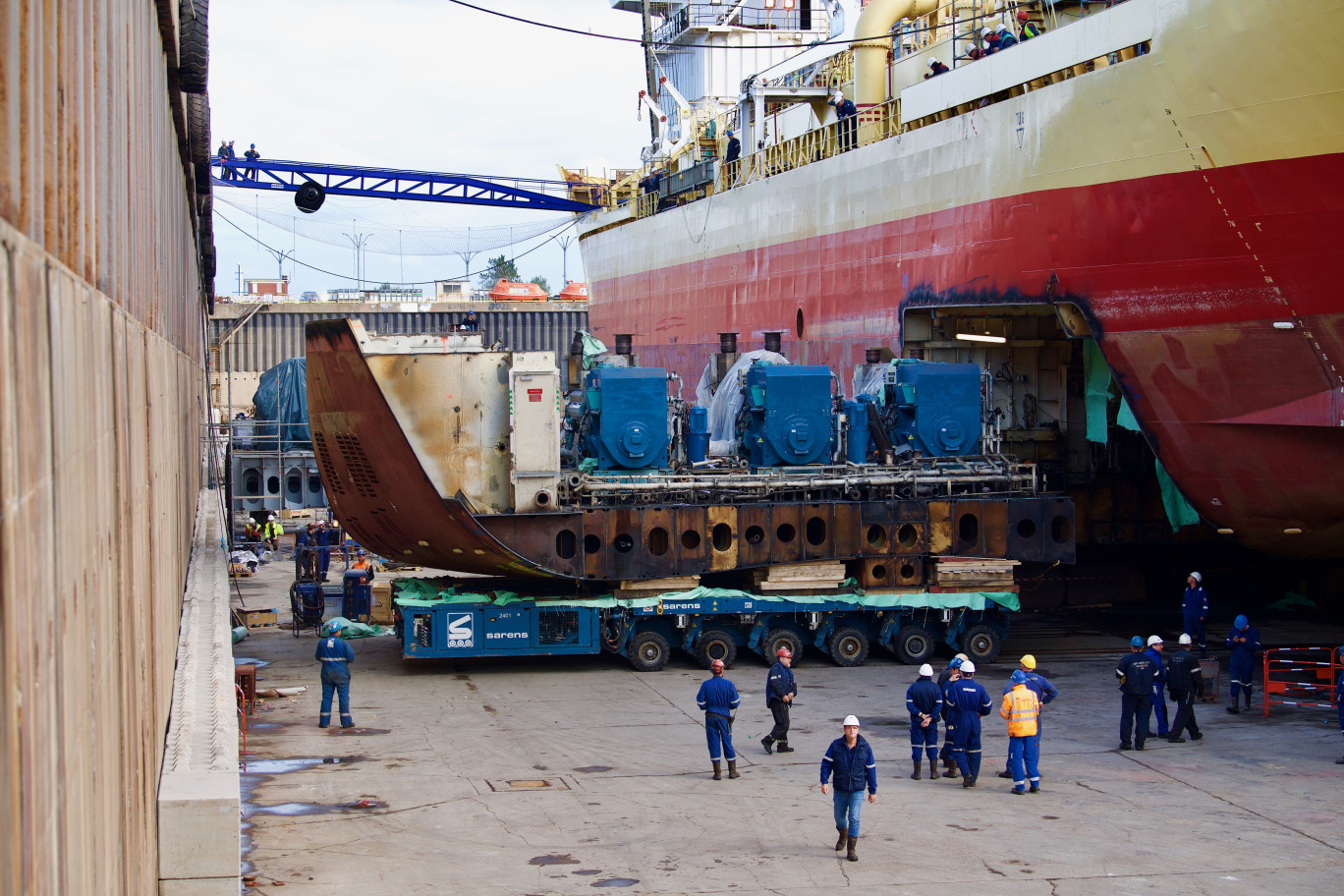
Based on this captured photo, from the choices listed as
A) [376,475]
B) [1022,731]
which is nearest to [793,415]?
[376,475]

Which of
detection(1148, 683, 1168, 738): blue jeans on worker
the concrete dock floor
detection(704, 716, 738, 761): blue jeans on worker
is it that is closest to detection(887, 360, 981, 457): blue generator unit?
the concrete dock floor

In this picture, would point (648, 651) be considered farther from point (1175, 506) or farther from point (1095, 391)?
point (1175, 506)

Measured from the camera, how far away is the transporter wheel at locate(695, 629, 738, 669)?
1730 centimetres

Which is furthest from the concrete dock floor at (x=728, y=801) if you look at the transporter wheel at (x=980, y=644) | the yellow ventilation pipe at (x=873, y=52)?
the yellow ventilation pipe at (x=873, y=52)

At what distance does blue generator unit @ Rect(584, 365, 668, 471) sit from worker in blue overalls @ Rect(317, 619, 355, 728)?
4.96m

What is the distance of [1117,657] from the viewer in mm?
18469

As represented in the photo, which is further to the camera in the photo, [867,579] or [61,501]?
[867,579]

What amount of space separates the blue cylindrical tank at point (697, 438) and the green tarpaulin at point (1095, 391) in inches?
243

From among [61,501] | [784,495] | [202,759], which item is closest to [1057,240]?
[784,495]

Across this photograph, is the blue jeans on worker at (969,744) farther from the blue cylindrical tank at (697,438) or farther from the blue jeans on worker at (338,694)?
the blue cylindrical tank at (697,438)

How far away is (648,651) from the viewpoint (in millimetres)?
17297

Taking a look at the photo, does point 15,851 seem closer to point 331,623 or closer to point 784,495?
point 331,623

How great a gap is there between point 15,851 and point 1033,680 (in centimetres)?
1101

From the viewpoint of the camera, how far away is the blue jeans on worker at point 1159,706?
13.5 metres
